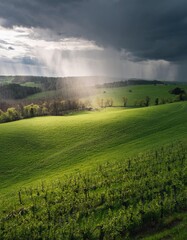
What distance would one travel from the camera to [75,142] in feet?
228

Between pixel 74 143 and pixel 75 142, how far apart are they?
31.8 inches

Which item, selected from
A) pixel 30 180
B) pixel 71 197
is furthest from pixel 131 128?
pixel 71 197

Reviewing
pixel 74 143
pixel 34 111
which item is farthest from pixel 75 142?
pixel 34 111

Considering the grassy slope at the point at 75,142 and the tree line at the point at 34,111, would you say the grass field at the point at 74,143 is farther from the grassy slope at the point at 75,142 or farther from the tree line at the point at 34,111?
the tree line at the point at 34,111

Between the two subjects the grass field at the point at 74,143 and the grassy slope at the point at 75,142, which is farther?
the grassy slope at the point at 75,142

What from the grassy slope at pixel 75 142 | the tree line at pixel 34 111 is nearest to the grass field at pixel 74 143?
the grassy slope at pixel 75 142

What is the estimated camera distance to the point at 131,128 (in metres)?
77.2

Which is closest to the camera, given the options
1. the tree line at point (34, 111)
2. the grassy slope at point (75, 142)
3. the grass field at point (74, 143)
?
the grass field at point (74, 143)

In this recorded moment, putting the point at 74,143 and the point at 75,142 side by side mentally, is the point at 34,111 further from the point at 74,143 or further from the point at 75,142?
the point at 74,143

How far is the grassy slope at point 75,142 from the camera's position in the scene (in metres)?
52.7

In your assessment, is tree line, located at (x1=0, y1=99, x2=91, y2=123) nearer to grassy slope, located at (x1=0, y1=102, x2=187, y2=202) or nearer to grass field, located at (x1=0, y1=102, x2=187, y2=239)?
grassy slope, located at (x1=0, y1=102, x2=187, y2=202)

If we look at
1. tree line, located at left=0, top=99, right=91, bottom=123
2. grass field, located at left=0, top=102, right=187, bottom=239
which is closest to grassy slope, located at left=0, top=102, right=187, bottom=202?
grass field, located at left=0, top=102, right=187, bottom=239

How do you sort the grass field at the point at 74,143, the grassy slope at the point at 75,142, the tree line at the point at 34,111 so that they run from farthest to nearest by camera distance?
the tree line at the point at 34,111 → the grassy slope at the point at 75,142 → the grass field at the point at 74,143

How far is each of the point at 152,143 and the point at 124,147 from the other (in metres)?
6.67
